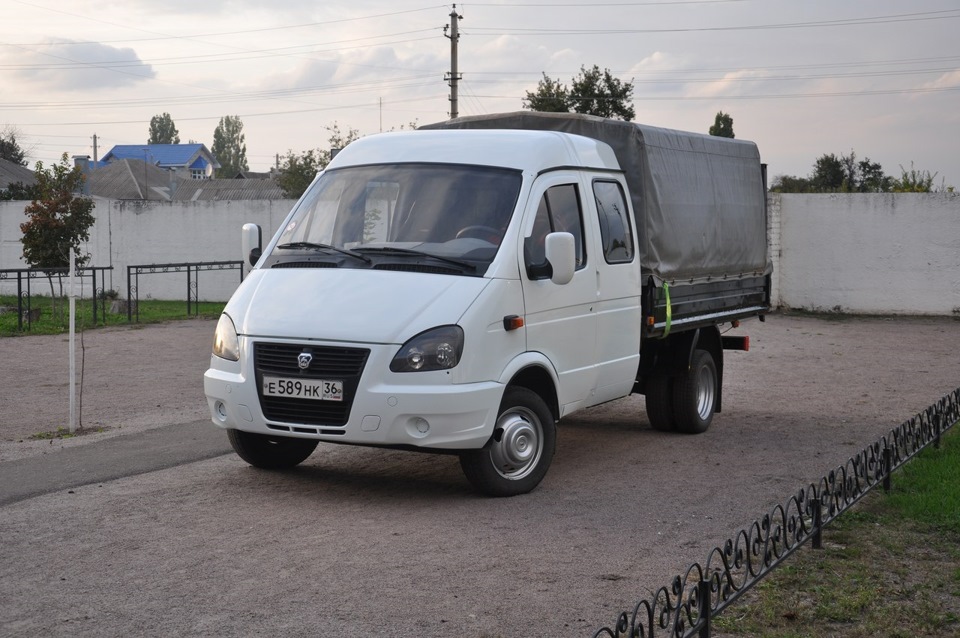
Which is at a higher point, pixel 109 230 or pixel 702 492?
pixel 109 230

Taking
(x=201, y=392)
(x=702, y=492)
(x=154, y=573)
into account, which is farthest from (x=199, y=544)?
(x=201, y=392)

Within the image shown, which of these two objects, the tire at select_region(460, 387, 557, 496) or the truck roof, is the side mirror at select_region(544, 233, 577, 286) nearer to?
the truck roof

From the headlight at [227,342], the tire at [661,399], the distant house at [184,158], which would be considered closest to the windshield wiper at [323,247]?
the headlight at [227,342]

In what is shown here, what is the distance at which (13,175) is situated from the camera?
64.6m

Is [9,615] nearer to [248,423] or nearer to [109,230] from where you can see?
[248,423]

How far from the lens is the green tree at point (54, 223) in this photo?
2686cm

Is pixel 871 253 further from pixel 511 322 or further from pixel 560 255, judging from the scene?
pixel 511 322

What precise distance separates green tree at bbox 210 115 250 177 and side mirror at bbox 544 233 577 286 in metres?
142

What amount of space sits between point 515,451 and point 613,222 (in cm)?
225

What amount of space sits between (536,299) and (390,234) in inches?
42.7

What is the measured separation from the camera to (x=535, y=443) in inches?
296

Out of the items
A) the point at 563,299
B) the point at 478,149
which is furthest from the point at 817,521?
the point at 478,149

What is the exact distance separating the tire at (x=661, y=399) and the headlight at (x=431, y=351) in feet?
12.2

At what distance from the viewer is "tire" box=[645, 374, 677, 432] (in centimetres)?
1009
